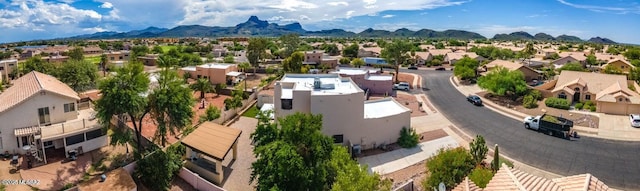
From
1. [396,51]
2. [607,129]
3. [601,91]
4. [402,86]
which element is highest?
[396,51]

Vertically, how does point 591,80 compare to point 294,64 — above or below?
below

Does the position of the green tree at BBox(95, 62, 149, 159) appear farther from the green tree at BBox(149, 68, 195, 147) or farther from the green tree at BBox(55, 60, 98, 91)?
the green tree at BBox(55, 60, 98, 91)

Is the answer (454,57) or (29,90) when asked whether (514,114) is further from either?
(454,57)

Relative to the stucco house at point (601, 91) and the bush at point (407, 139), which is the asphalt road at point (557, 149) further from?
the stucco house at point (601, 91)

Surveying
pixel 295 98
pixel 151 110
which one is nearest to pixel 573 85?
pixel 295 98

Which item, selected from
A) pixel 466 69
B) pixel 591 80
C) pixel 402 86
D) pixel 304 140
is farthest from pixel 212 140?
pixel 466 69

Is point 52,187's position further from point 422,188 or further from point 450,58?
point 450,58

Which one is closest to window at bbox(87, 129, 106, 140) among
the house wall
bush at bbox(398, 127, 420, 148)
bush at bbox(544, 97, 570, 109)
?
the house wall

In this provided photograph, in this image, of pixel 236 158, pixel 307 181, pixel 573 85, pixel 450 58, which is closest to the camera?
pixel 307 181
